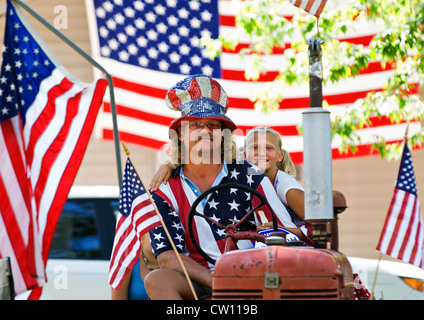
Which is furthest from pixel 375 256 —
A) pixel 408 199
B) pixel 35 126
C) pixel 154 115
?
pixel 35 126

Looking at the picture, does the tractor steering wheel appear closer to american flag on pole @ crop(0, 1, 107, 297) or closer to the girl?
the girl

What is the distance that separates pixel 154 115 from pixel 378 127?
8.08ft

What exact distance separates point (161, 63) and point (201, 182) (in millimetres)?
5067

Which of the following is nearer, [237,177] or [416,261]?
[237,177]

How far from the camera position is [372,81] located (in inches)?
345

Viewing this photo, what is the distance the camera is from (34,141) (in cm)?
537

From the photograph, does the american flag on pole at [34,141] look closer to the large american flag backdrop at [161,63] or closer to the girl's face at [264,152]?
the girl's face at [264,152]

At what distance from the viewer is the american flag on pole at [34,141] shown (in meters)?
4.89

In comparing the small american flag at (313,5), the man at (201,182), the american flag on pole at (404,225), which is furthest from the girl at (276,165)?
the small american flag at (313,5)

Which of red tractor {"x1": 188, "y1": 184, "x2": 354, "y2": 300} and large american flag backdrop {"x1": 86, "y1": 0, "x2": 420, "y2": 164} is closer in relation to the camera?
red tractor {"x1": 188, "y1": 184, "x2": 354, "y2": 300}

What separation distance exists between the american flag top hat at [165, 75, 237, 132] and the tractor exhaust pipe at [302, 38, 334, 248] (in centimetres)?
82

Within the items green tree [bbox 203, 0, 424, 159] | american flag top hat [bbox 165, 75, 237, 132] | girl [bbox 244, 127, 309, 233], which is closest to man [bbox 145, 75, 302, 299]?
american flag top hat [bbox 165, 75, 237, 132]

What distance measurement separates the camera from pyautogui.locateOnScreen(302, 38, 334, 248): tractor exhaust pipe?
371 cm
